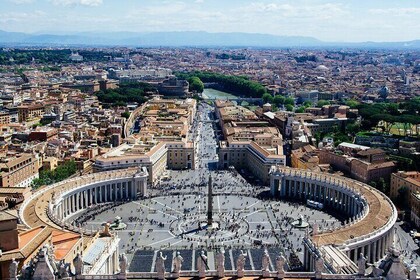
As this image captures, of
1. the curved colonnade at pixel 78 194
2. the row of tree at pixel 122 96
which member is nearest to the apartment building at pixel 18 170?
the curved colonnade at pixel 78 194

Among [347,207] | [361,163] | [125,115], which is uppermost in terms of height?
[125,115]

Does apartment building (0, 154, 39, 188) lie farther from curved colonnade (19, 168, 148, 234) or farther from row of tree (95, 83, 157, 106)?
row of tree (95, 83, 157, 106)

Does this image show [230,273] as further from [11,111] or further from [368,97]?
[368,97]

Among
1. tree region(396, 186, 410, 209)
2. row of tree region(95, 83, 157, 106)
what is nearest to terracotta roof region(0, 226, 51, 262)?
tree region(396, 186, 410, 209)

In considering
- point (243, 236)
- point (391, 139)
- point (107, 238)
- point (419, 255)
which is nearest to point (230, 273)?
point (107, 238)

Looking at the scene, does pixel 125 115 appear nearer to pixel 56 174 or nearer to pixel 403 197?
pixel 56 174

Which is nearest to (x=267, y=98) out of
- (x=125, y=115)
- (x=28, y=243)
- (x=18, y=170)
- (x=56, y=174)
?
(x=125, y=115)

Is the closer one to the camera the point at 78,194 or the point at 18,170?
the point at 78,194
